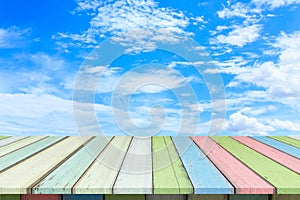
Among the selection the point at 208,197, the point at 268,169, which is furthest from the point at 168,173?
the point at 268,169

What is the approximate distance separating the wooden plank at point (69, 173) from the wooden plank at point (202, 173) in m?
0.65

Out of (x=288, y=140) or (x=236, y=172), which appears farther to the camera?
(x=288, y=140)

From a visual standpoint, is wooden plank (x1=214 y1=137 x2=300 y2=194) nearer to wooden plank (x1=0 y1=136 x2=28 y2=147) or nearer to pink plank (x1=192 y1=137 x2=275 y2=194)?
pink plank (x1=192 y1=137 x2=275 y2=194)

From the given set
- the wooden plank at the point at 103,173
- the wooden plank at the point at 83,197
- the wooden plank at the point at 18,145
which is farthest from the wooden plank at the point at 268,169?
the wooden plank at the point at 18,145

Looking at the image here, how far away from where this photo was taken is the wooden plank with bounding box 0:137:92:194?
1905mm

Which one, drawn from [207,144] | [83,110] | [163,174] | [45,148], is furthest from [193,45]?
[45,148]

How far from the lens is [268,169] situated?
2273 millimetres

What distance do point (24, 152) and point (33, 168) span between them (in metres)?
0.56

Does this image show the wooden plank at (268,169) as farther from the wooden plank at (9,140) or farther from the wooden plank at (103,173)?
the wooden plank at (9,140)

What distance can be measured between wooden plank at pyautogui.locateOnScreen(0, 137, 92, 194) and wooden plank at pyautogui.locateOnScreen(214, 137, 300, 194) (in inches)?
50.3

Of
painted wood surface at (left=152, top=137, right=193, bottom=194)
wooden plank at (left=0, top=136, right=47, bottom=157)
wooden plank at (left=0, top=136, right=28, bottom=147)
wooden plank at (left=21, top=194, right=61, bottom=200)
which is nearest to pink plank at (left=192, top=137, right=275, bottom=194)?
painted wood surface at (left=152, top=137, right=193, bottom=194)

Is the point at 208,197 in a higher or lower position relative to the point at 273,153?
lower

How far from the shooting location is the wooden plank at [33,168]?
6.25 ft

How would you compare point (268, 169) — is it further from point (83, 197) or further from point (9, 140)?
point (9, 140)
